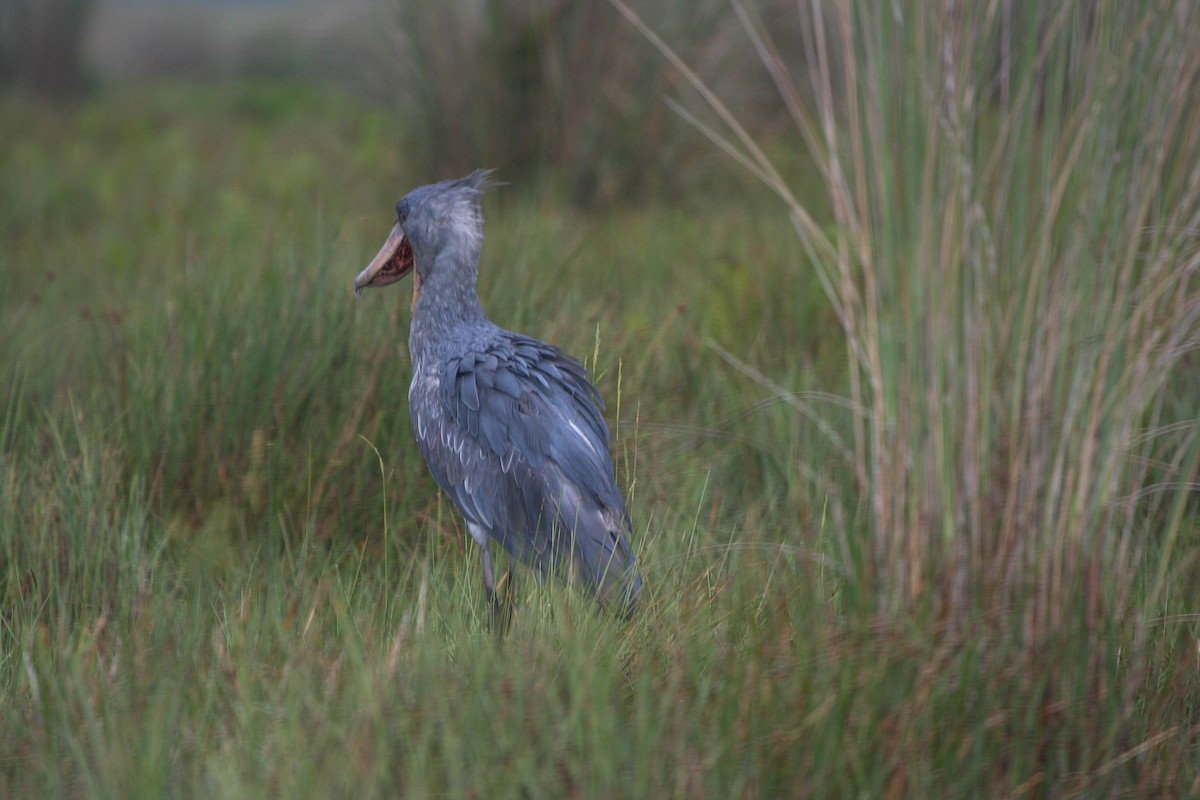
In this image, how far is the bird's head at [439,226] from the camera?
10.9 ft

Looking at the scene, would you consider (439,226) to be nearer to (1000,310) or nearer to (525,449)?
(525,449)

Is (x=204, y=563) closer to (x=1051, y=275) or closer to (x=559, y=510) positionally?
(x=559, y=510)

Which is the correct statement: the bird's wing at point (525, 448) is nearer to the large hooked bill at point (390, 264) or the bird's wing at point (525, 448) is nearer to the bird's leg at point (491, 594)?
the bird's leg at point (491, 594)

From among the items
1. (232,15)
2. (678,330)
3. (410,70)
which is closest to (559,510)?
(678,330)

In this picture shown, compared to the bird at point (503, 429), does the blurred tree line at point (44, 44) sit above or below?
above

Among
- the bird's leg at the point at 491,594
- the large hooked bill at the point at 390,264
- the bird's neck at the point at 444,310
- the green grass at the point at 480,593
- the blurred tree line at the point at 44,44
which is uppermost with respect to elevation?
the blurred tree line at the point at 44,44

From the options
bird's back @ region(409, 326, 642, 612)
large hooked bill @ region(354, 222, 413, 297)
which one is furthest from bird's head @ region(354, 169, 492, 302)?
bird's back @ region(409, 326, 642, 612)

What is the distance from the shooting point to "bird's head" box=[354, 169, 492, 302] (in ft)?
10.9

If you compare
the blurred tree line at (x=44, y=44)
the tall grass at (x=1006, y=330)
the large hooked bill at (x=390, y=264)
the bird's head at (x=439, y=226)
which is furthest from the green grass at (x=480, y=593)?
the blurred tree line at (x=44, y=44)

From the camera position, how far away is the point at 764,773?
203 cm

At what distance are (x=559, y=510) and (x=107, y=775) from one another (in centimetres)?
109

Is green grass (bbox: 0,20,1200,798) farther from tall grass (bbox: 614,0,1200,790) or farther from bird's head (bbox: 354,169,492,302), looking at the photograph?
bird's head (bbox: 354,169,492,302)

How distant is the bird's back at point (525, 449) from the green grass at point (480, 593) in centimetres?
10

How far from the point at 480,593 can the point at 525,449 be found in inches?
12.8
